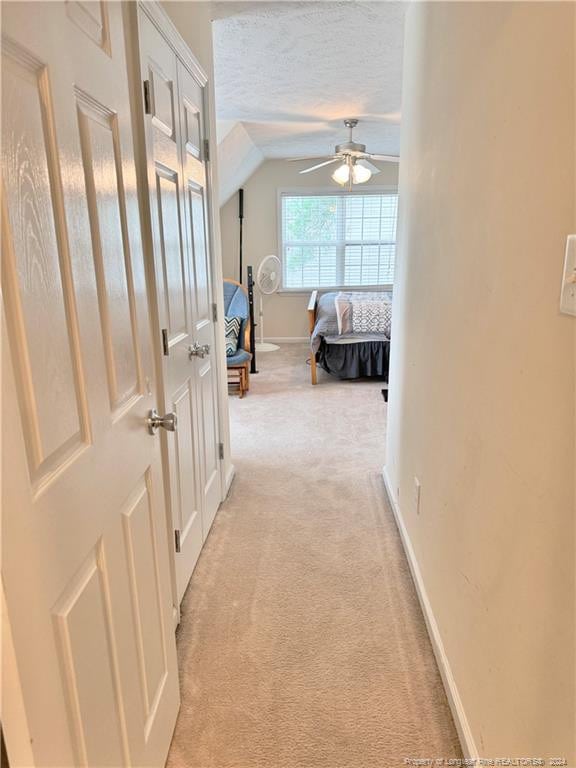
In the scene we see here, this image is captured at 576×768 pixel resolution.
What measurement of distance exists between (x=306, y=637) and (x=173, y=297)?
1.35 meters

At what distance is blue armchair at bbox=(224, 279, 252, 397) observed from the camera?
14.6 ft

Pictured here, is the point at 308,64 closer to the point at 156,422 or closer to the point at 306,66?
the point at 306,66

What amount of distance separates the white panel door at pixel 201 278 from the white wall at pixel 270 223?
4.64m

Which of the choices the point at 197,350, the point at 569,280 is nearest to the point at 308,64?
the point at 197,350

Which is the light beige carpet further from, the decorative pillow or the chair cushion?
the decorative pillow

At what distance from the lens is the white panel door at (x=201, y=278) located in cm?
200

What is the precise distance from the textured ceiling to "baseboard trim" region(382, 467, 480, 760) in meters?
2.46

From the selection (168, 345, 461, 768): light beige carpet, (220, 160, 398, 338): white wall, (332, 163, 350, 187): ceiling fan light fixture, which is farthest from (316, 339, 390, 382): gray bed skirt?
(220, 160, 398, 338): white wall

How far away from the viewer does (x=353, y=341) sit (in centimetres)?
495

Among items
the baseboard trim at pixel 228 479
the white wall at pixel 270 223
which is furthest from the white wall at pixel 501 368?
the white wall at pixel 270 223

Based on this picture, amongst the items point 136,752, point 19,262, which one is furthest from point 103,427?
point 136,752

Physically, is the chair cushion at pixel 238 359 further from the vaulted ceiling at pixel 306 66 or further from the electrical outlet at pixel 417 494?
the electrical outlet at pixel 417 494

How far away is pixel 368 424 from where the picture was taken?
12.8 feet

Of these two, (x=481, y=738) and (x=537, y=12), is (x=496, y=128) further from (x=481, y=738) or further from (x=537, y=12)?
(x=481, y=738)
